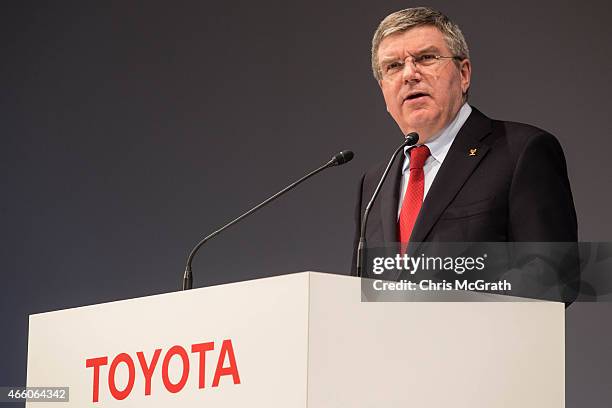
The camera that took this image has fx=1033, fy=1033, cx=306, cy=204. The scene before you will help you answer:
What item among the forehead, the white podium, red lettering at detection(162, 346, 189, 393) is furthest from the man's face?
red lettering at detection(162, 346, 189, 393)

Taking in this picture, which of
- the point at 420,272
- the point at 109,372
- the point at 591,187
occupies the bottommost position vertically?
the point at 109,372

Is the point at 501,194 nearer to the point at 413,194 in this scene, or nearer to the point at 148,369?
the point at 413,194

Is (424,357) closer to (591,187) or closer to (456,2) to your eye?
(591,187)

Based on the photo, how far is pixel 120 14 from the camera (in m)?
4.68

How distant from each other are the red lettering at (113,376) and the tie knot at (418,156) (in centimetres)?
105

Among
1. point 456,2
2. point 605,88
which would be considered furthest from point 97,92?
point 605,88

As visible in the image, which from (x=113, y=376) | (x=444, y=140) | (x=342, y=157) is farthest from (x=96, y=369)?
(x=444, y=140)

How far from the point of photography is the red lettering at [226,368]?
2.00m

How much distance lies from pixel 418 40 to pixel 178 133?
1.79 m

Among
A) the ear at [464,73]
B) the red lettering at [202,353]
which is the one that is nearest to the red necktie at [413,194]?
the ear at [464,73]

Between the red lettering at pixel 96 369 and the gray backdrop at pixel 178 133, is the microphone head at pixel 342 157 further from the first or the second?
the gray backdrop at pixel 178 133

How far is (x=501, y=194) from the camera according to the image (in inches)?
104

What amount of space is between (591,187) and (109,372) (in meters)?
2.04

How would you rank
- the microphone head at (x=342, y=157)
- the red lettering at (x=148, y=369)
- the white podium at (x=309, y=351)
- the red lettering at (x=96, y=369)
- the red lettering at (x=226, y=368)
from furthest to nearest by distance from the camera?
1. the microphone head at (x=342, y=157)
2. the red lettering at (x=96, y=369)
3. the red lettering at (x=148, y=369)
4. the red lettering at (x=226, y=368)
5. the white podium at (x=309, y=351)
